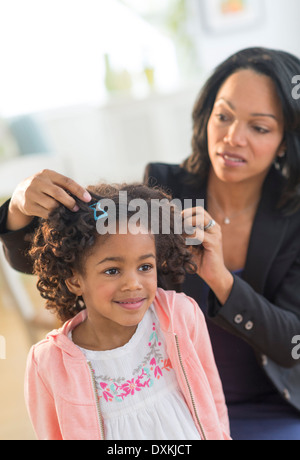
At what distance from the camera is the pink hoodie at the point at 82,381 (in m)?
0.65

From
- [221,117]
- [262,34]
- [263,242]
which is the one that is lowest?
[263,242]

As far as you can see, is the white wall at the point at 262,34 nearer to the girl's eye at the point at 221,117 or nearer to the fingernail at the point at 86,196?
the girl's eye at the point at 221,117

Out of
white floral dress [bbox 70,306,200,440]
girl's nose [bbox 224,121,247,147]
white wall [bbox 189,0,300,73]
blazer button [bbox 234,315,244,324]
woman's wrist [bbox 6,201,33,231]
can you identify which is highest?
white wall [bbox 189,0,300,73]

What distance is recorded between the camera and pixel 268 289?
0.95 metres

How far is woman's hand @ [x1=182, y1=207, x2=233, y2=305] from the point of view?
0.72 m

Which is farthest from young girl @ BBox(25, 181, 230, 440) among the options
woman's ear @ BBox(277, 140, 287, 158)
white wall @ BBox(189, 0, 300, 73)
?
white wall @ BBox(189, 0, 300, 73)

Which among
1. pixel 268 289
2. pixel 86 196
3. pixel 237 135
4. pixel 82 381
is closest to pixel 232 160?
pixel 237 135

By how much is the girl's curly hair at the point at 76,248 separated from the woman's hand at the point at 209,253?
0.02m

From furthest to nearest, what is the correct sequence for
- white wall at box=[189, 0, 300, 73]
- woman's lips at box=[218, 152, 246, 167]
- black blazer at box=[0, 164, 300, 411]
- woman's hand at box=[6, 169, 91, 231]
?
white wall at box=[189, 0, 300, 73] < woman's lips at box=[218, 152, 246, 167] < black blazer at box=[0, 164, 300, 411] < woman's hand at box=[6, 169, 91, 231]

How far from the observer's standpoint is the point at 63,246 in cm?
63

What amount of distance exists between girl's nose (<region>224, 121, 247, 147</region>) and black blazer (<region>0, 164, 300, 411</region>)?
139 millimetres

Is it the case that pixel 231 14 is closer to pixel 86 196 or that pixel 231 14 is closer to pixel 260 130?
pixel 260 130

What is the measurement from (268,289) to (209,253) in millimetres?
262

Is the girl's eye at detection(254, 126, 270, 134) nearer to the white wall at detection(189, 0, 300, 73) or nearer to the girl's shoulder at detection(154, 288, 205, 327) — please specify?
the girl's shoulder at detection(154, 288, 205, 327)
